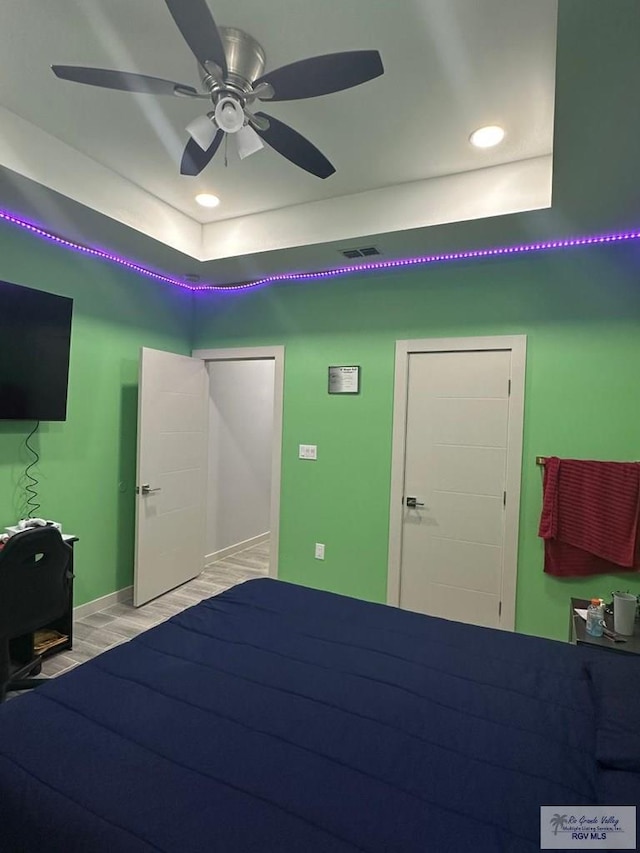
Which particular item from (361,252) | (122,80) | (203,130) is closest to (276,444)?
(361,252)

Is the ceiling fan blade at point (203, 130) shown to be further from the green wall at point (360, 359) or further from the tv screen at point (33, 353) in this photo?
the tv screen at point (33, 353)

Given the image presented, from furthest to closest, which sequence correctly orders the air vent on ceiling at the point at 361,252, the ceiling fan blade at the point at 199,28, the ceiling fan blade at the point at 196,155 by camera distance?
the air vent on ceiling at the point at 361,252 → the ceiling fan blade at the point at 196,155 → the ceiling fan blade at the point at 199,28

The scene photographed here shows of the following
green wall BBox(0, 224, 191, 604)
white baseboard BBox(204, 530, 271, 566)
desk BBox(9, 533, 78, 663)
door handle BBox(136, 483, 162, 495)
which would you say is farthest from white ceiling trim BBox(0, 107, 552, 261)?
white baseboard BBox(204, 530, 271, 566)

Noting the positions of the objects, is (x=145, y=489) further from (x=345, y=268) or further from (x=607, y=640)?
(x=607, y=640)

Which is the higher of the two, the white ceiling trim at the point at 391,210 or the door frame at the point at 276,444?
the white ceiling trim at the point at 391,210

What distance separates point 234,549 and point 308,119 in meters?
4.16

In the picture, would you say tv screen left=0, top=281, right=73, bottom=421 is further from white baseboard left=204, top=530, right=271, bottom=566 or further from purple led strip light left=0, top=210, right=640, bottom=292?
white baseboard left=204, top=530, right=271, bottom=566

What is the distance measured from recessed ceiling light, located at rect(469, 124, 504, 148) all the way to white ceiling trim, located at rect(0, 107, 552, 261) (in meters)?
0.24

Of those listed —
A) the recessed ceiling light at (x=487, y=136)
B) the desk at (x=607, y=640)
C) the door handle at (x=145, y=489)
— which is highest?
the recessed ceiling light at (x=487, y=136)

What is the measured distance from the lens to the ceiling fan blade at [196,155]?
1969 millimetres

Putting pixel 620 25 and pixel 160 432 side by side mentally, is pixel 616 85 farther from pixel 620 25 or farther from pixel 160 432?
pixel 160 432

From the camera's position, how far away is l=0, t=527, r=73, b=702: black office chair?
216 cm

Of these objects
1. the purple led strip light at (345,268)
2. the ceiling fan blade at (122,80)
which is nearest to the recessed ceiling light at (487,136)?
the purple led strip light at (345,268)

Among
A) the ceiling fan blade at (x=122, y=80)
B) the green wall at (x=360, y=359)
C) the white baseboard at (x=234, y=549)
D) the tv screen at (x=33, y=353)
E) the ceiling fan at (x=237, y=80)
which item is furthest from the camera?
the white baseboard at (x=234, y=549)
